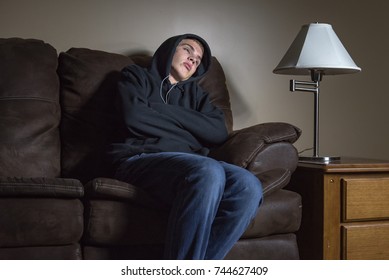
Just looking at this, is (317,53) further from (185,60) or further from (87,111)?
(87,111)

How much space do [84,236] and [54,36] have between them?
3.97 ft

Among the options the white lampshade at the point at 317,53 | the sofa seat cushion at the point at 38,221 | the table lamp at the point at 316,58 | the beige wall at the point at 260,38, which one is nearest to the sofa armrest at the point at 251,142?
the table lamp at the point at 316,58

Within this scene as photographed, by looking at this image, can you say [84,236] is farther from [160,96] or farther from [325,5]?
[325,5]

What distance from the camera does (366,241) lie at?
2037mm

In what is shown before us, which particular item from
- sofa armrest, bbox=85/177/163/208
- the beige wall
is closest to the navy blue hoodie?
sofa armrest, bbox=85/177/163/208

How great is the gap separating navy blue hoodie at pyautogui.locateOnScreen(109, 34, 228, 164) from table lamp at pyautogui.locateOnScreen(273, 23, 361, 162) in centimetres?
36

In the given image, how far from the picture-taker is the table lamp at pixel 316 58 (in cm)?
224

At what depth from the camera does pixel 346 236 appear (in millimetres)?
2008

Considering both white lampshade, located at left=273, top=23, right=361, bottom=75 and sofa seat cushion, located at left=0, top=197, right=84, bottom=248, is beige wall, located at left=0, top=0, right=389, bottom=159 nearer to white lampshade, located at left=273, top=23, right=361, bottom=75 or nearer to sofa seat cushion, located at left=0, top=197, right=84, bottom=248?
white lampshade, located at left=273, top=23, right=361, bottom=75

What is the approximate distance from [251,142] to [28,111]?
0.89 metres

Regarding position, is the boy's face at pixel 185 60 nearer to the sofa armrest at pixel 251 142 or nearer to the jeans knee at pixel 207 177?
the sofa armrest at pixel 251 142

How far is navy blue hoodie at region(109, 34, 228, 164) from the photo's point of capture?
1.94m

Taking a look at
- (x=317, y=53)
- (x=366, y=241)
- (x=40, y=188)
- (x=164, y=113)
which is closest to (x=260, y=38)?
(x=317, y=53)
